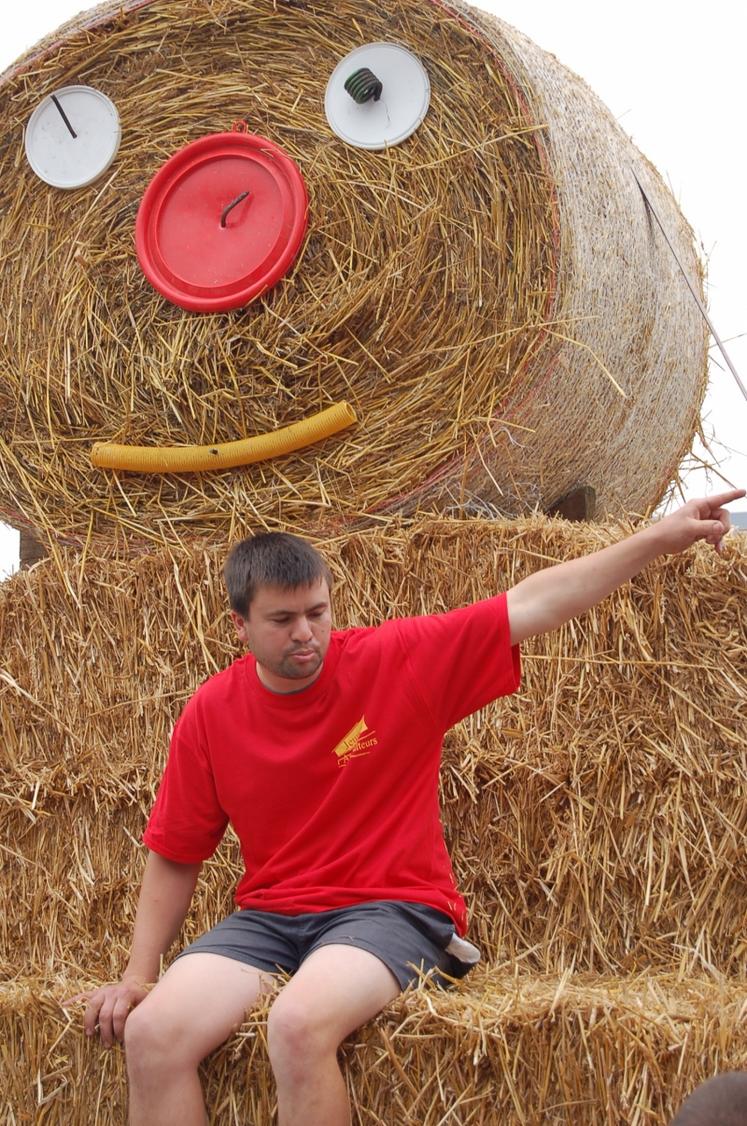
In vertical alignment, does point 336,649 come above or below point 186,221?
below

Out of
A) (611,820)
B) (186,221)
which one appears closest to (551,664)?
(611,820)

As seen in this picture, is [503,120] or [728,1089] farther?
[503,120]

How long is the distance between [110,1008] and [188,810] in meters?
0.37

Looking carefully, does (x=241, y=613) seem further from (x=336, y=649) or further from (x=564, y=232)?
(x=564, y=232)

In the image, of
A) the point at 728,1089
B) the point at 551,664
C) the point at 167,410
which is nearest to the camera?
the point at 728,1089

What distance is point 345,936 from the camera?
2.05 meters

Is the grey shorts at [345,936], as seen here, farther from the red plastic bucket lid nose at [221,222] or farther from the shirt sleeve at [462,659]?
A: the red plastic bucket lid nose at [221,222]

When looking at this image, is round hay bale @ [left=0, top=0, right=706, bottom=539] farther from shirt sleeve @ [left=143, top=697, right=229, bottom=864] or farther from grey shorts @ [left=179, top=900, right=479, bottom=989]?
grey shorts @ [left=179, top=900, right=479, bottom=989]

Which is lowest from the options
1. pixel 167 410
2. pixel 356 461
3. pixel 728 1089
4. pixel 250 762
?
pixel 728 1089

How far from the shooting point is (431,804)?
230 cm

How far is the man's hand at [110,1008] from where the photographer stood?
207 cm

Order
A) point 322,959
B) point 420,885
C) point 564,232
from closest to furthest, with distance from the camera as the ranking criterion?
point 322,959 → point 420,885 → point 564,232

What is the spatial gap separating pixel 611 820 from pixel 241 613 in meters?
0.77

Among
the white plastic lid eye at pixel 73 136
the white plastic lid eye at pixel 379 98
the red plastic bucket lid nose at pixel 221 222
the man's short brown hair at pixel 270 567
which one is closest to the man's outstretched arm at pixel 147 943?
the man's short brown hair at pixel 270 567
